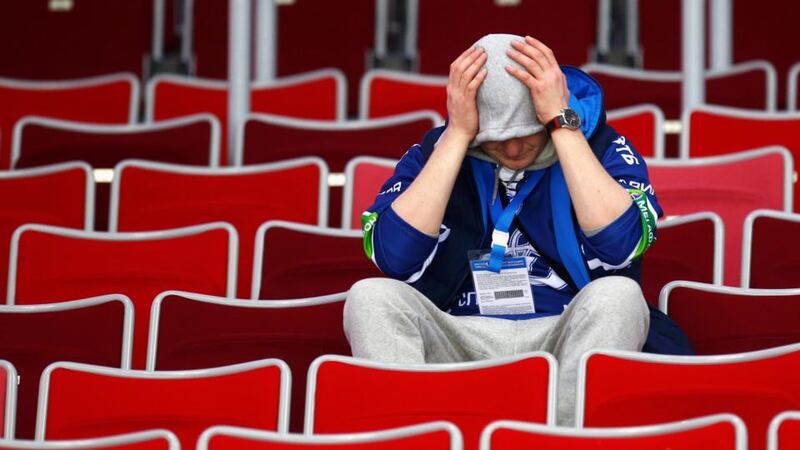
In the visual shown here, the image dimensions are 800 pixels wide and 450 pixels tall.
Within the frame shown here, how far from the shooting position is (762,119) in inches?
156

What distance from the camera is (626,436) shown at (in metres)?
1.99

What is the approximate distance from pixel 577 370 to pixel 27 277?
135 cm

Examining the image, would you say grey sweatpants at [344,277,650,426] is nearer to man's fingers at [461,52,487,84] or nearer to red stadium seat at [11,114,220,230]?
man's fingers at [461,52,487,84]

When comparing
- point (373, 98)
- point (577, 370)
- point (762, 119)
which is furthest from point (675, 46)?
point (577, 370)

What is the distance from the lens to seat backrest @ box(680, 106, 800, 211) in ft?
12.9

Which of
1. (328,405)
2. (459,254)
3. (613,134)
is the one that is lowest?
(328,405)

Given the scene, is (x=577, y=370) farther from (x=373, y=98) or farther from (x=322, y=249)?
(x=373, y=98)

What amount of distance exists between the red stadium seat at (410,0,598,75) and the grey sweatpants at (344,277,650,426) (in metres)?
3.33

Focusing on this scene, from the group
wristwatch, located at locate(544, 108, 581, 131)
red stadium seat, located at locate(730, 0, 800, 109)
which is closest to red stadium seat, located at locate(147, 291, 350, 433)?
wristwatch, located at locate(544, 108, 581, 131)

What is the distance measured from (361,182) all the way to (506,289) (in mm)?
918

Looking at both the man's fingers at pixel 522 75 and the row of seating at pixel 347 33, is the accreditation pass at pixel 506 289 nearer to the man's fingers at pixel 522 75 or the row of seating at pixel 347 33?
the man's fingers at pixel 522 75

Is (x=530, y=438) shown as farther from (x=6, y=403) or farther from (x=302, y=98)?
(x=302, y=98)

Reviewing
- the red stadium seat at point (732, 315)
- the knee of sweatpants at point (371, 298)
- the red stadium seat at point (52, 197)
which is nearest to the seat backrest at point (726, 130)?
the red stadium seat at point (732, 315)

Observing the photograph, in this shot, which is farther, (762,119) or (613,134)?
(762,119)
